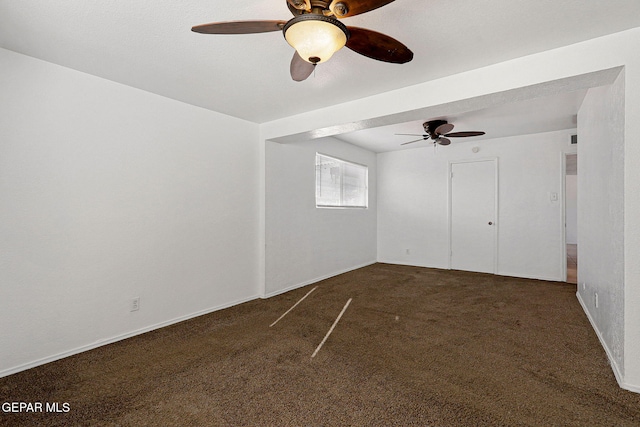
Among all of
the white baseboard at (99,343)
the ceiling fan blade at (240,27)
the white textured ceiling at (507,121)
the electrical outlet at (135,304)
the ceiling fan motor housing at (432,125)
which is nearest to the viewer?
the ceiling fan blade at (240,27)

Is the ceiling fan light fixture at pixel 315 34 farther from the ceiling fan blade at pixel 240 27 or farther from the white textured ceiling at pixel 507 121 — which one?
the white textured ceiling at pixel 507 121

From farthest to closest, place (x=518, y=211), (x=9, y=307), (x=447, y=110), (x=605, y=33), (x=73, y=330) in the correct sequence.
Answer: (x=518, y=211) → (x=447, y=110) → (x=73, y=330) → (x=9, y=307) → (x=605, y=33)

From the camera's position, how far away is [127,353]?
247cm

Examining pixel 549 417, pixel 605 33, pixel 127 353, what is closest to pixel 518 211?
pixel 605 33

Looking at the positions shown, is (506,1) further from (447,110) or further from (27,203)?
(27,203)

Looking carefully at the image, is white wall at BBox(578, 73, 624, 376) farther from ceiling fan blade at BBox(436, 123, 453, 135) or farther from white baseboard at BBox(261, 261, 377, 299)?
white baseboard at BBox(261, 261, 377, 299)

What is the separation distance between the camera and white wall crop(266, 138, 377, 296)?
411cm

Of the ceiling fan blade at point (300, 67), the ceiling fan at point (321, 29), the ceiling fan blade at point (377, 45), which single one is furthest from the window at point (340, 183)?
the ceiling fan at point (321, 29)

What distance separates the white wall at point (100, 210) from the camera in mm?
2211

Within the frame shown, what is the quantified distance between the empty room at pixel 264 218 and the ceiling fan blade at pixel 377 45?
2cm

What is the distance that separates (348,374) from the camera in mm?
2135

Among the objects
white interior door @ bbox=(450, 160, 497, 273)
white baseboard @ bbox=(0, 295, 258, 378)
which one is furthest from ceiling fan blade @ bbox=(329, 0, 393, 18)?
white interior door @ bbox=(450, 160, 497, 273)

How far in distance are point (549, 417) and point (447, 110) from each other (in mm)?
2412

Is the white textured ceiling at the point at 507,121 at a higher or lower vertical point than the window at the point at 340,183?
higher
